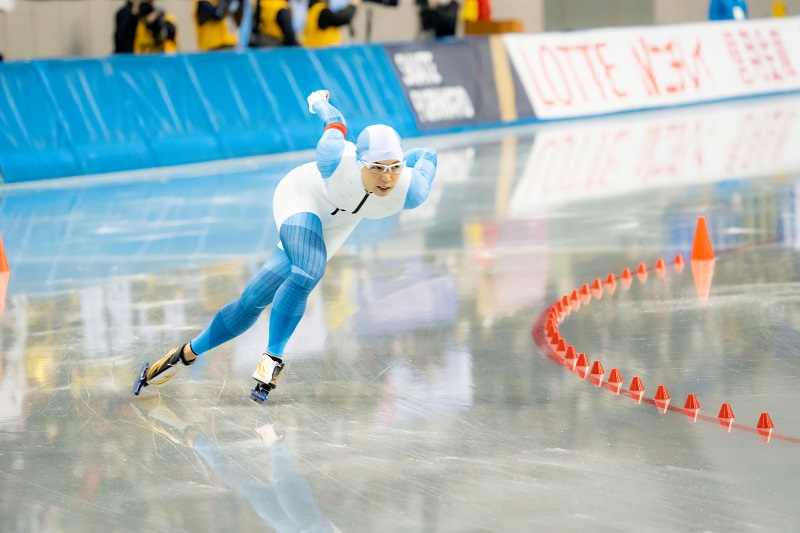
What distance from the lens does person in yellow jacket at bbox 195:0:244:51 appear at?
1788 cm

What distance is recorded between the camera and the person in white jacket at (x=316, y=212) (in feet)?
19.7

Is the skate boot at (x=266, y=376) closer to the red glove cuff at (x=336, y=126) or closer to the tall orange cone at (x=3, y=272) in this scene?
the red glove cuff at (x=336, y=126)

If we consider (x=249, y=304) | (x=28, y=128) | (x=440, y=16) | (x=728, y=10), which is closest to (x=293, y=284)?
(x=249, y=304)

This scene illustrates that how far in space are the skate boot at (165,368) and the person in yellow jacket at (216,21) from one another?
11.9m

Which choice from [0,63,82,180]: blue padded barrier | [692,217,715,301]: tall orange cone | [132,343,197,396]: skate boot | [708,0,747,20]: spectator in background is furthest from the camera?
[708,0,747,20]: spectator in background

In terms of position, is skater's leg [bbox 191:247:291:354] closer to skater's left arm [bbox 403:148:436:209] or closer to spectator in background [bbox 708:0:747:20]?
skater's left arm [bbox 403:148:436:209]

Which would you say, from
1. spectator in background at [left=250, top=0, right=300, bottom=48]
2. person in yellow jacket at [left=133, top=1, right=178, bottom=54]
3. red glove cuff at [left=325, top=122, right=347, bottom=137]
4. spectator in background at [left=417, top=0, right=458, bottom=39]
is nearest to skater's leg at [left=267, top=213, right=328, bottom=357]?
red glove cuff at [left=325, top=122, right=347, bottom=137]

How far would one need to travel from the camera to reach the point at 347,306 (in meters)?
8.64

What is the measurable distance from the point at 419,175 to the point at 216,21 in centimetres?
1235

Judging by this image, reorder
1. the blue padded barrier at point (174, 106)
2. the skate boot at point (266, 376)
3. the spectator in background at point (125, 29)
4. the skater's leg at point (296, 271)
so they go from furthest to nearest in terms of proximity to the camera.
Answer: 1. the spectator in background at point (125, 29)
2. the blue padded barrier at point (174, 106)
3. the skate boot at point (266, 376)
4. the skater's leg at point (296, 271)

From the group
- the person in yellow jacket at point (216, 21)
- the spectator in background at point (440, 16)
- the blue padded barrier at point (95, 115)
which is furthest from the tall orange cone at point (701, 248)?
the spectator in background at point (440, 16)

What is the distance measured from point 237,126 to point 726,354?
11.2 meters

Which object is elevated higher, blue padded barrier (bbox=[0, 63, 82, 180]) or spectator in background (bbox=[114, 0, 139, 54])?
spectator in background (bbox=[114, 0, 139, 54])

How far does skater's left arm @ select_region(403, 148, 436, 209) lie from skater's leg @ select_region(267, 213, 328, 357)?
46cm
